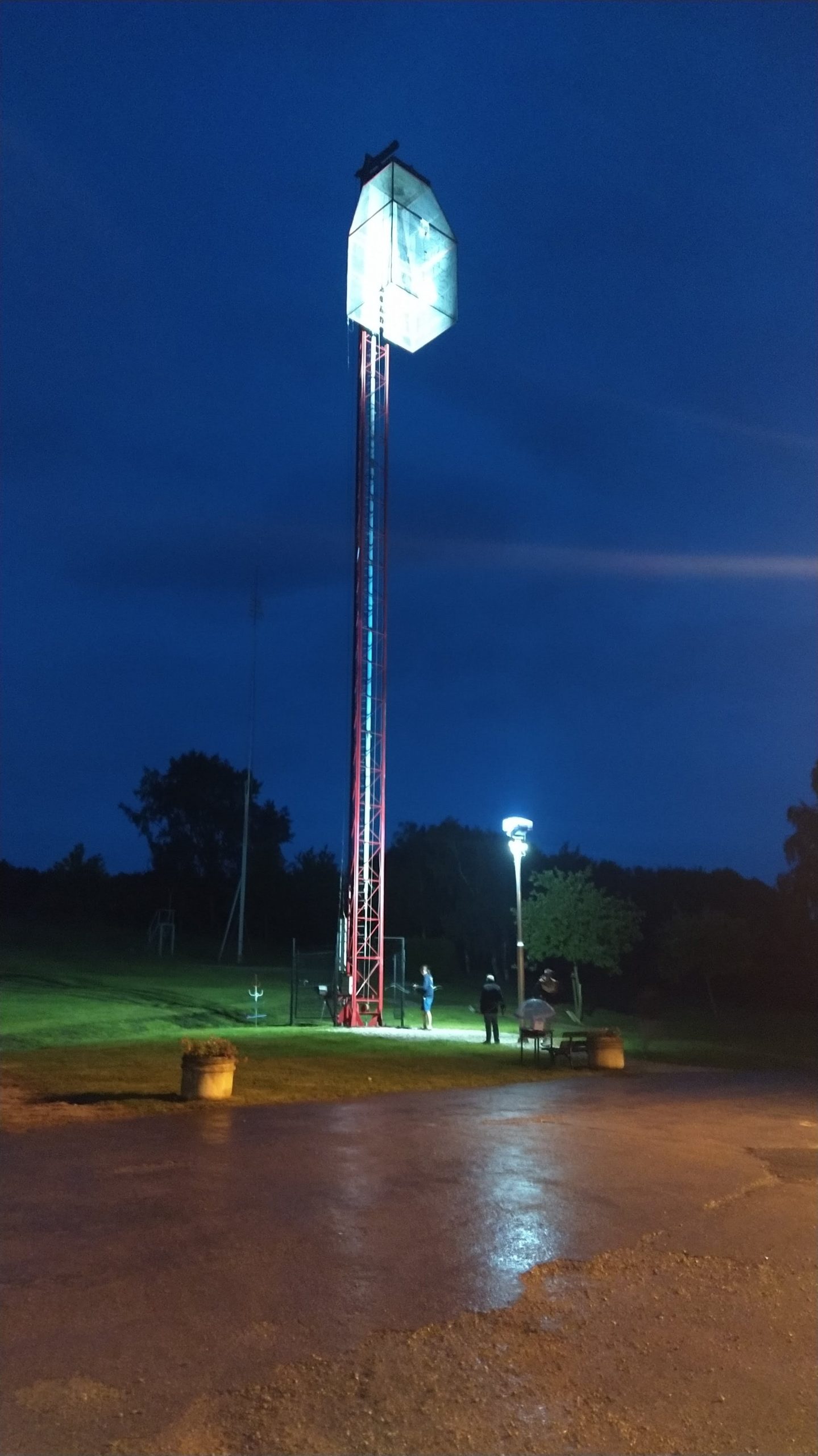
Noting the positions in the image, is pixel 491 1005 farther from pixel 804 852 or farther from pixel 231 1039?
pixel 804 852

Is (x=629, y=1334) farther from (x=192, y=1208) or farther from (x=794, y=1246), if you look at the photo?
(x=192, y=1208)

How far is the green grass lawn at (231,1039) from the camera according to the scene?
43.1 feet

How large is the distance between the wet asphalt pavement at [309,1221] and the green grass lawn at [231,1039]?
2.47m

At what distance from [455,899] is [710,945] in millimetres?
23041

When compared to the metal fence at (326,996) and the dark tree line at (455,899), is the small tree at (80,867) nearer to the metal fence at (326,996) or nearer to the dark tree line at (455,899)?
the dark tree line at (455,899)

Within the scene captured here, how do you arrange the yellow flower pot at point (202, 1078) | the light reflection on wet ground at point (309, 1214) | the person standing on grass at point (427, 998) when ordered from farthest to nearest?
the person standing on grass at point (427, 998) < the yellow flower pot at point (202, 1078) < the light reflection on wet ground at point (309, 1214)

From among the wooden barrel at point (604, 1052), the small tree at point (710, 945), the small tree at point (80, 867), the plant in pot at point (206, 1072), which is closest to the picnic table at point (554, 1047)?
the wooden barrel at point (604, 1052)

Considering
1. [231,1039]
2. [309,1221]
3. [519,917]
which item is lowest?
[309,1221]

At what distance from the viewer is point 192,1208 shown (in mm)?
6820

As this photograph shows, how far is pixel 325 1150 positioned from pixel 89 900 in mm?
59421

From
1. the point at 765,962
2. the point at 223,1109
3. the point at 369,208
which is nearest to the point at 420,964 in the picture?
the point at 765,962

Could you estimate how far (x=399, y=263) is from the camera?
30.9 metres

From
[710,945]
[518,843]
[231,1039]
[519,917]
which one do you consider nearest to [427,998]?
[519,917]

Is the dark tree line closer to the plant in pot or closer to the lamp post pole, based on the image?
the lamp post pole
